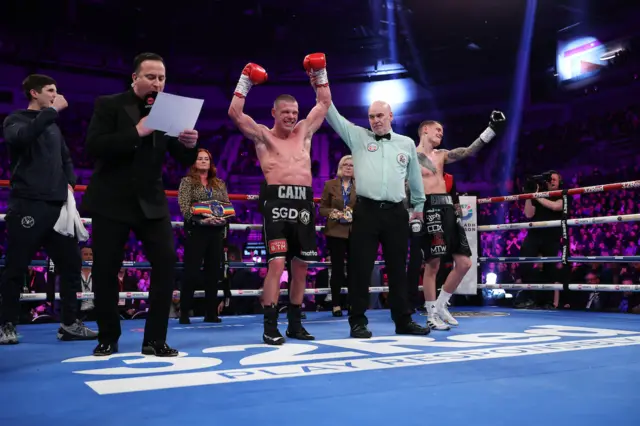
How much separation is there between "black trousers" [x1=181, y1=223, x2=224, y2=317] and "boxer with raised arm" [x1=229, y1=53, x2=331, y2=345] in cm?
112

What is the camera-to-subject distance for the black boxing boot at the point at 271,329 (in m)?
2.82

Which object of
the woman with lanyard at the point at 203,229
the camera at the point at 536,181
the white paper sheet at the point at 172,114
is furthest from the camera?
the camera at the point at 536,181

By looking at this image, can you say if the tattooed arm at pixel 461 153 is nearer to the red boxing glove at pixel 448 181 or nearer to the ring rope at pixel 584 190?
the red boxing glove at pixel 448 181

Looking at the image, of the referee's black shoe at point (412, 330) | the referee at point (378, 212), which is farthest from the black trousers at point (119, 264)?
the referee's black shoe at point (412, 330)

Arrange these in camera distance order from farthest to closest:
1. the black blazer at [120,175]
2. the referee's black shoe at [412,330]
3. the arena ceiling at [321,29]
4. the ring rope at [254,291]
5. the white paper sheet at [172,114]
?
the arena ceiling at [321,29]
the ring rope at [254,291]
the referee's black shoe at [412,330]
the black blazer at [120,175]
the white paper sheet at [172,114]

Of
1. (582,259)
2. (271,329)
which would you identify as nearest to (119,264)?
(271,329)

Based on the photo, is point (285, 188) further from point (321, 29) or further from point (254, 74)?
point (321, 29)

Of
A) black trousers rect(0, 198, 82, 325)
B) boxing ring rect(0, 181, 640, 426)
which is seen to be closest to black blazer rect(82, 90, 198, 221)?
boxing ring rect(0, 181, 640, 426)

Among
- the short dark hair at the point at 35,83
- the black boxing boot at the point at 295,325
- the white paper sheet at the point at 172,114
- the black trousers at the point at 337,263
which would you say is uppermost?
the short dark hair at the point at 35,83

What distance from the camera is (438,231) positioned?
366cm

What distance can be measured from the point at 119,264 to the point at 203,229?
162 cm

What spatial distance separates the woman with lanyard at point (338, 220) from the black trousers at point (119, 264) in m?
2.26

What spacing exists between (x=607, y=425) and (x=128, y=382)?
53.9 inches

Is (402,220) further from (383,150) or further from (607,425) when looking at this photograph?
(607,425)
